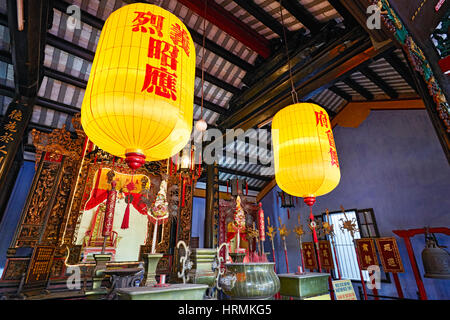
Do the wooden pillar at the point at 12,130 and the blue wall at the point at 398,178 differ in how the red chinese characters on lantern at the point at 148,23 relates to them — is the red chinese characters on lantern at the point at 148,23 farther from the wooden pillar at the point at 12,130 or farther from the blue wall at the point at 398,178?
the blue wall at the point at 398,178

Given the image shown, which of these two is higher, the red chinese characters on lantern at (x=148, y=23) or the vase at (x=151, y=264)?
the red chinese characters on lantern at (x=148, y=23)

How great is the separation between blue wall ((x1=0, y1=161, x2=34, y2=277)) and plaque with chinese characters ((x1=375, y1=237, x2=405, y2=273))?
8.28 m

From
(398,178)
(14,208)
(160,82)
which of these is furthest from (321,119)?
(14,208)

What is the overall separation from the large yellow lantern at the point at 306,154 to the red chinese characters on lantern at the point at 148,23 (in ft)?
4.80

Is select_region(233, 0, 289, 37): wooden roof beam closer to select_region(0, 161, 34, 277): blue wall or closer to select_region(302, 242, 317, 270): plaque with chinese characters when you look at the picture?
select_region(302, 242, 317, 270): plaque with chinese characters

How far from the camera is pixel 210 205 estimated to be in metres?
4.81

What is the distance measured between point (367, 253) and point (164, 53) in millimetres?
5914

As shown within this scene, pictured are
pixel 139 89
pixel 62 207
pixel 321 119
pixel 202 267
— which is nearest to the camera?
pixel 139 89

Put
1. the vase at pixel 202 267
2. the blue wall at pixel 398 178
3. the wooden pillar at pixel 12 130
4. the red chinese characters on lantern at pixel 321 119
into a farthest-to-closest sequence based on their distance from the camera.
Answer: the blue wall at pixel 398 178
the wooden pillar at pixel 12 130
the red chinese characters on lantern at pixel 321 119
the vase at pixel 202 267

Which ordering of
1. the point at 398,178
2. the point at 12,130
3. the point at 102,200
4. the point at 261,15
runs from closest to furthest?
the point at 12,130
the point at 261,15
the point at 102,200
the point at 398,178

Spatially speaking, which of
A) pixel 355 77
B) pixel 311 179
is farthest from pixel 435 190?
pixel 311 179

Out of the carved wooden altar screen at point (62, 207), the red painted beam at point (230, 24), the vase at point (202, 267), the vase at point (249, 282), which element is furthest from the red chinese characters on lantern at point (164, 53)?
the carved wooden altar screen at point (62, 207)

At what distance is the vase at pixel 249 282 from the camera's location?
4.33 feet

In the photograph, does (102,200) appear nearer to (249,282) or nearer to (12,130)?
(12,130)
